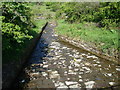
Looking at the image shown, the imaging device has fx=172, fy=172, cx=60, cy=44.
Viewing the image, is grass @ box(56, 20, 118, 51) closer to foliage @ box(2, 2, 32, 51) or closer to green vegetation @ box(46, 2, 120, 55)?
green vegetation @ box(46, 2, 120, 55)

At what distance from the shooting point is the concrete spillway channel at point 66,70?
6.83 meters

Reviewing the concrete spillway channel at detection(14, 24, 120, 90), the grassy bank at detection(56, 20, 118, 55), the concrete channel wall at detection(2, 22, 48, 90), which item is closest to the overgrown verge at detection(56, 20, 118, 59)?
the grassy bank at detection(56, 20, 118, 55)

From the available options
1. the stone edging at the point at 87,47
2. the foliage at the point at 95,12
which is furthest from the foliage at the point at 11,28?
the foliage at the point at 95,12

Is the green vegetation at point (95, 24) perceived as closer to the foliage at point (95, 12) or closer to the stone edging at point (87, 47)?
the foliage at point (95, 12)

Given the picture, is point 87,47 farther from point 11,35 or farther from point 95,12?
point 11,35

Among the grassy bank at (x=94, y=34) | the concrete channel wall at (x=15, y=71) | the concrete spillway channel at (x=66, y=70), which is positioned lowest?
the concrete spillway channel at (x=66, y=70)

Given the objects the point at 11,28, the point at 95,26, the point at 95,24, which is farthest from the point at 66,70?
the point at 95,24

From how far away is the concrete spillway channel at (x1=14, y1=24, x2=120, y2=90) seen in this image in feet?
22.4

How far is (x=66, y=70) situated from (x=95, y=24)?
6921 millimetres

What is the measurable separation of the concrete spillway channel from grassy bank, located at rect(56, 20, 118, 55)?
3.34 feet

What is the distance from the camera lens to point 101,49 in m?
9.66

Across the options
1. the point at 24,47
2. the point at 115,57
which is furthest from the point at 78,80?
the point at 24,47

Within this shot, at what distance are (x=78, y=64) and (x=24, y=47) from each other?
9.55 feet

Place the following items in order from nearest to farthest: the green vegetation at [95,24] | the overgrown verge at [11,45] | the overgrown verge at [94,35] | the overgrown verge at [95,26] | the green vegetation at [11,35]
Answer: the overgrown verge at [11,45], the green vegetation at [11,35], the overgrown verge at [94,35], the overgrown verge at [95,26], the green vegetation at [95,24]
